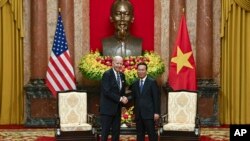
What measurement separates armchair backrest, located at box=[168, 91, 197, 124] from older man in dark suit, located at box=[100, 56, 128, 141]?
127 centimetres

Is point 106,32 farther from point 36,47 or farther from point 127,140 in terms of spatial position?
point 127,140

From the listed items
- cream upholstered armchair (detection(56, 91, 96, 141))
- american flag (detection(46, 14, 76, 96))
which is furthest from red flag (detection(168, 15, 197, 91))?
cream upholstered armchair (detection(56, 91, 96, 141))

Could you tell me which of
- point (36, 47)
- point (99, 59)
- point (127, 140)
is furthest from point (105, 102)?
point (36, 47)

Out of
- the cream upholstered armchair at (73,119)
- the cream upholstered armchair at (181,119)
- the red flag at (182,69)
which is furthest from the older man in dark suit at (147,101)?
the red flag at (182,69)

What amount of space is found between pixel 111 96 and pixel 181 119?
62.0 inches

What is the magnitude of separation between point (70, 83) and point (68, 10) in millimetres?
2172

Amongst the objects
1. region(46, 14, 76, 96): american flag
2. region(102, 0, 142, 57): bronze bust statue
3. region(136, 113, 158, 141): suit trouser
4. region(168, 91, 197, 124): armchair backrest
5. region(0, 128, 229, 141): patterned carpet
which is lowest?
region(0, 128, 229, 141): patterned carpet

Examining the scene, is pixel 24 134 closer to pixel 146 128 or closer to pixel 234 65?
pixel 146 128

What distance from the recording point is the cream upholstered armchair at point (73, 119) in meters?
8.48

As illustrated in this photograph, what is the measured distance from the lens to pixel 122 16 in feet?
36.2

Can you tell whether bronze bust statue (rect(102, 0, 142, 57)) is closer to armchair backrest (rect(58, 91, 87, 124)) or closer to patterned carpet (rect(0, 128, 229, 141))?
patterned carpet (rect(0, 128, 229, 141))

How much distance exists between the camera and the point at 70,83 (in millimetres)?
10062

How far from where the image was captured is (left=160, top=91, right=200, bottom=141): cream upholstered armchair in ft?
28.3

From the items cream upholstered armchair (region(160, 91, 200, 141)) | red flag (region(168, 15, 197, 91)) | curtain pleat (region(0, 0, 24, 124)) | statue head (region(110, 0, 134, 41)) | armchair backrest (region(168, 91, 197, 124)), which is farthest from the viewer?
curtain pleat (region(0, 0, 24, 124))
